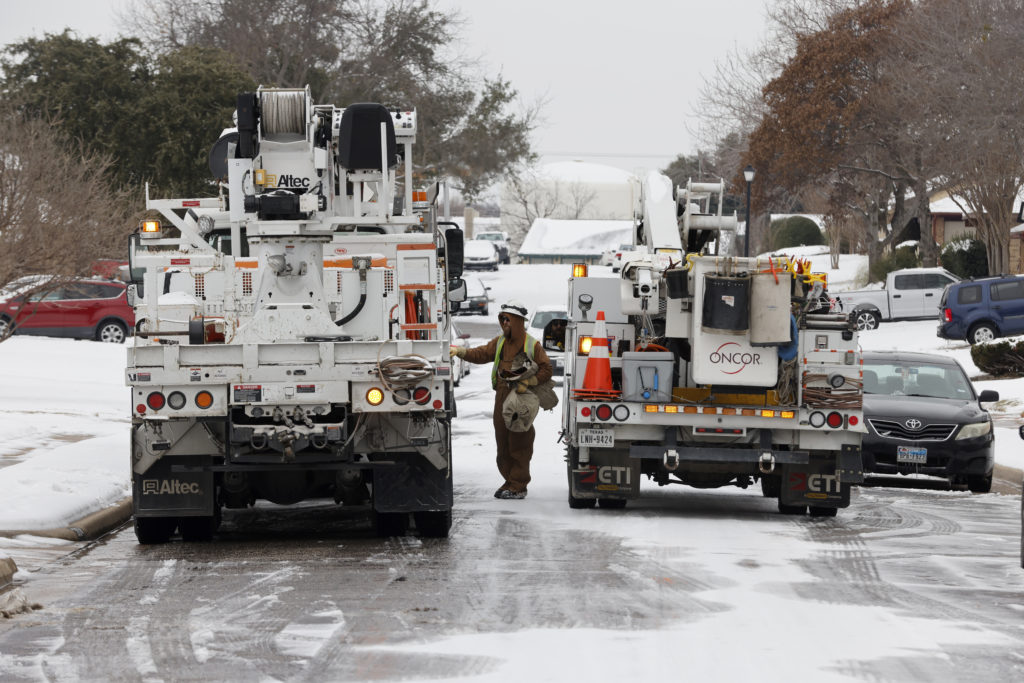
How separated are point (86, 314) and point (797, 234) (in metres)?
48.6

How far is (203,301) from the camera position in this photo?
12.2m

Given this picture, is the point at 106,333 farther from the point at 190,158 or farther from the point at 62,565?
the point at 62,565

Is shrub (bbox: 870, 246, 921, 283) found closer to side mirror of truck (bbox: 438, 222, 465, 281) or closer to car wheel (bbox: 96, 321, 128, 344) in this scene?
car wheel (bbox: 96, 321, 128, 344)

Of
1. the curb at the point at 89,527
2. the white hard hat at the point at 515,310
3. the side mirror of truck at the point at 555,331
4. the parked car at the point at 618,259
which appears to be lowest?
the curb at the point at 89,527

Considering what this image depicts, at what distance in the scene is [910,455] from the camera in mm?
15703

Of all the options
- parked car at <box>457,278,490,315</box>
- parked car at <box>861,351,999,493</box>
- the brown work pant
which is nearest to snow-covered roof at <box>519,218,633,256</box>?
parked car at <box>457,278,490,315</box>

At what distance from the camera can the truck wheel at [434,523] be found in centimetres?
1133

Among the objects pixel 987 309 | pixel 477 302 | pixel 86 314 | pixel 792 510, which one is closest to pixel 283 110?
pixel 792 510

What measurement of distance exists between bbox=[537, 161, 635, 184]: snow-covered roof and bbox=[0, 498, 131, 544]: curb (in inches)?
3537

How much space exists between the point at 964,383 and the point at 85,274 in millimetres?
18499

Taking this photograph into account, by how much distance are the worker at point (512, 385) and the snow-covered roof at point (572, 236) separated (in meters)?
70.3

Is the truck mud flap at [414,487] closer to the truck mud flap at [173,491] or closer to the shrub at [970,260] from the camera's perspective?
the truck mud flap at [173,491]

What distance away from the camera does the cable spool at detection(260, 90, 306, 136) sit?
41.5 ft

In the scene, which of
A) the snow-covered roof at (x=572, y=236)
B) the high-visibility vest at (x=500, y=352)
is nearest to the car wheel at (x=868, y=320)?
the high-visibility vest at (x=500, y=352)
